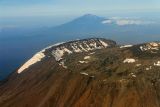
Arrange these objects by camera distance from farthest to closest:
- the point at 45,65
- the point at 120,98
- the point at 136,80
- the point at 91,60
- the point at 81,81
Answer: the point at 45,65
the point at 91,60
the point at 81,81
the point at 136,80
the point at 120,98

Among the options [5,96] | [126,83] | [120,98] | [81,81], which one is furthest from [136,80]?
[5,96]

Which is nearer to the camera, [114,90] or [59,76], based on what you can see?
[114,90]

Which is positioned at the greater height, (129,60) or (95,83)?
(129,60)

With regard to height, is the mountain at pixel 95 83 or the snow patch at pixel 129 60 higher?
the snow patch at pixel 129 60

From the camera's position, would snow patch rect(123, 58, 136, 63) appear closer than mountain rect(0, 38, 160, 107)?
No

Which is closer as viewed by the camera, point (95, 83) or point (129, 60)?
point (95, 83)

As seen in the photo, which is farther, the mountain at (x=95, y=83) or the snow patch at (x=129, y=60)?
the snow patch at (x=129, y=60)

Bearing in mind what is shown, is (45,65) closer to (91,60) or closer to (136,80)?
(91,60)

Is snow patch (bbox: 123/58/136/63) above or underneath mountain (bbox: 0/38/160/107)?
above
